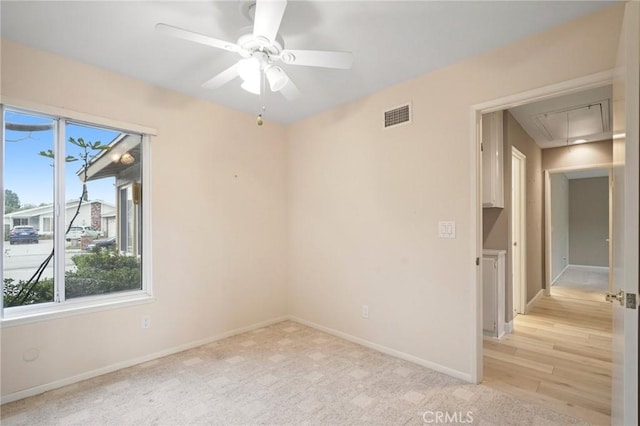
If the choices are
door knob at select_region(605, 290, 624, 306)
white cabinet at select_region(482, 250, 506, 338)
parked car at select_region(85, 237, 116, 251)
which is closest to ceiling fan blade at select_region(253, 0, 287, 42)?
door knob at select_region(605, 290, 624, 306)

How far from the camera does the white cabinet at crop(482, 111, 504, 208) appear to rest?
10.8 feet

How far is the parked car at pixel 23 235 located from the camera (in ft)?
7.32

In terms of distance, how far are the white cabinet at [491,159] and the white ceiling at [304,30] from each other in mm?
1195

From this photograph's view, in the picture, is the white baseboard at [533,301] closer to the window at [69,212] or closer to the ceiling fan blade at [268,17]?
the ceiling fan blade at [268,17]

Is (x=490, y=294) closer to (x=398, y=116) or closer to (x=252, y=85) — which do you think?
(x=398, y=116)

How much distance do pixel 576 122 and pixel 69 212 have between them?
220 inches

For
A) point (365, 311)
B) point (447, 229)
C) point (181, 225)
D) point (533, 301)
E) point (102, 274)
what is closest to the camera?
point (447, 229)

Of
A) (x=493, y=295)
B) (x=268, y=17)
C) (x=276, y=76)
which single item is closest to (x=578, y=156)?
(x=493, y=295)

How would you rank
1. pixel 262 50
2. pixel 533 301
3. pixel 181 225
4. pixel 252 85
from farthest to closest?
pixel 533 301
pixel 181 225
pixel 252 85
pixel 262 50

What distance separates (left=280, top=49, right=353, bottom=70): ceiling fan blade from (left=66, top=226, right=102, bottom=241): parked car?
2197 millimetres

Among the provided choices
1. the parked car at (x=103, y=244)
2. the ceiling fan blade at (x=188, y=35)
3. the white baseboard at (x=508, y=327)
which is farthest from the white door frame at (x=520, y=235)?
the parked car at (x=103, y=244)

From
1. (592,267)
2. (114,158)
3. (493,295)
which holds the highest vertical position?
(114,158)

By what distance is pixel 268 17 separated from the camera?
4.88 feet

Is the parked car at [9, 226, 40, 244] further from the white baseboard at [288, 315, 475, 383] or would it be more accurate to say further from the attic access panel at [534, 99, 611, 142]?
the attic access panel at [534, 99, 611, 142]
